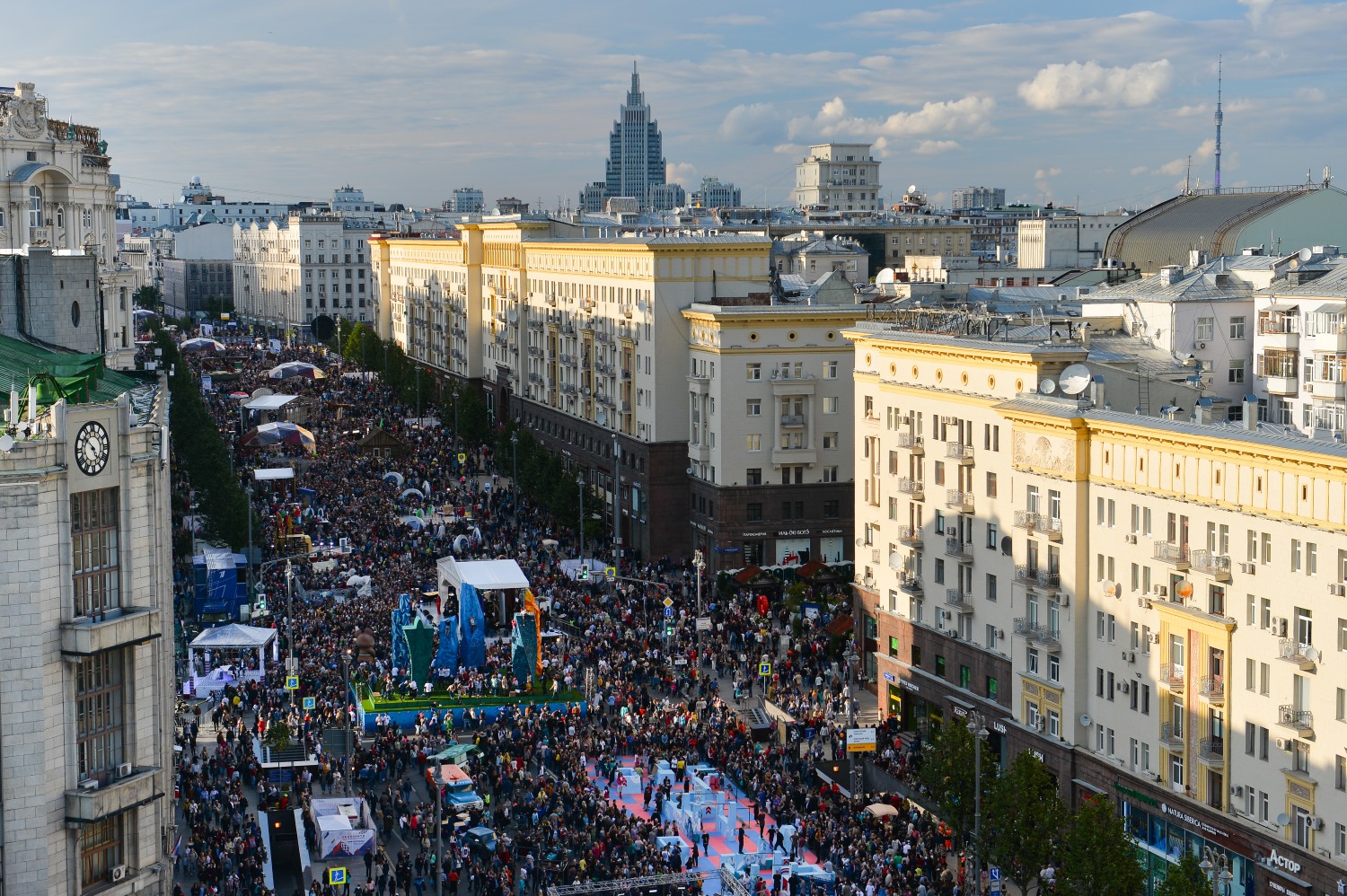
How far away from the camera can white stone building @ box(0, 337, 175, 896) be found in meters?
33.6

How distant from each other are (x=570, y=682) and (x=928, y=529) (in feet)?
47.4

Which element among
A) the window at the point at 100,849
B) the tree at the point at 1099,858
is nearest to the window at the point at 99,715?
the window at the point at 100,849

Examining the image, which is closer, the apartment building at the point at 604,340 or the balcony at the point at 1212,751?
the balcony at the point at 1212,751

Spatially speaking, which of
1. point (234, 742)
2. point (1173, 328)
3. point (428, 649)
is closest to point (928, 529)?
point (1173, 328)

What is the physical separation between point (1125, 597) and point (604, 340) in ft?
183

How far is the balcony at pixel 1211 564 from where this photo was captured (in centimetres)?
4594

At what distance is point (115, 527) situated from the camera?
Answer: 118ft

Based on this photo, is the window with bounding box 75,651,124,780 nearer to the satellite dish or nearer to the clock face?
the clock face

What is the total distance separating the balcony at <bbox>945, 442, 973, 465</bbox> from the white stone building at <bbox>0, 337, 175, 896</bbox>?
2950 centimetres

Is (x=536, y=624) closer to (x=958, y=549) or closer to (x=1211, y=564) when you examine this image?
(x=958, y=549)

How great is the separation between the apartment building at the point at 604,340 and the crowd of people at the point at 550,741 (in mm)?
5860

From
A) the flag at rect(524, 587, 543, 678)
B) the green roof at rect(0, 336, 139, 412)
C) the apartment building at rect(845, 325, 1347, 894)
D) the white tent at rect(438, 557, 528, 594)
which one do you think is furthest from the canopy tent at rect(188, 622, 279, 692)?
the apartment building at rect(845, 325, 1347, 894)

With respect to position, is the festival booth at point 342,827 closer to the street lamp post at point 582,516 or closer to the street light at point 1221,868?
the street light at point 1221,868

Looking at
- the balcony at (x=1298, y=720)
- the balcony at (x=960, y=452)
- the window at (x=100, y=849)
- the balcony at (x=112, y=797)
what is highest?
the balcony at (x=960, y=452)
